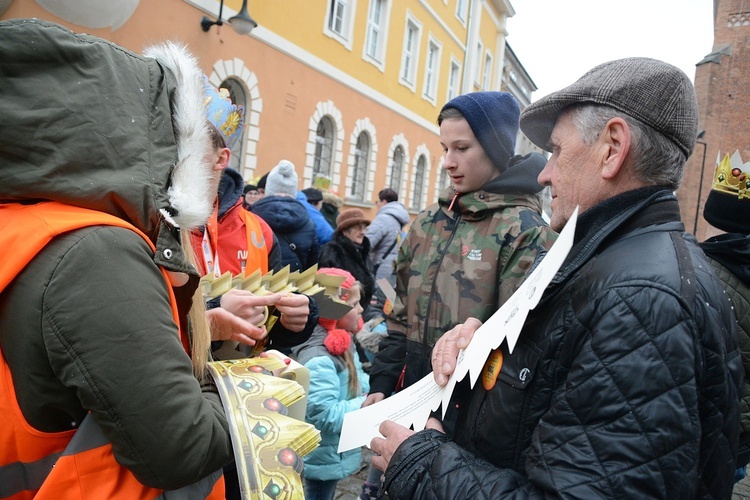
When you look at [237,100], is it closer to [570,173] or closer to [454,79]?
[570,173]

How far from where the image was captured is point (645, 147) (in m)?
1.06

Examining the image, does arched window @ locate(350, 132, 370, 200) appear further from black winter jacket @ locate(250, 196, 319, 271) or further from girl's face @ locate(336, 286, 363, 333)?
girl's face @ locate(336, 286, 363, 333)

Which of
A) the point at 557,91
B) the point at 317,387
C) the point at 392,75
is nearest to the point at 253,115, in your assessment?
the point at 392,75

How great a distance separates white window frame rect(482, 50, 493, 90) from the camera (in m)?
24.2

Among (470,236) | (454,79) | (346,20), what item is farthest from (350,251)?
(454,79)

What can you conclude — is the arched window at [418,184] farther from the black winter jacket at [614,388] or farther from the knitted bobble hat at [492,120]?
the black winter jacket at [614,388]

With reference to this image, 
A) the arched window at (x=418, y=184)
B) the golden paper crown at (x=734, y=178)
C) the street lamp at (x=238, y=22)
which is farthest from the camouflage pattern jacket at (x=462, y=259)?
the arched window at (x=418, y=184)

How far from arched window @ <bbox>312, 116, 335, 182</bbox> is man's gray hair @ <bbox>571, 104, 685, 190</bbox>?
11780 millimetres

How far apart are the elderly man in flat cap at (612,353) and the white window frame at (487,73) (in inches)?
969

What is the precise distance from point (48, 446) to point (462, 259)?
1.52 m

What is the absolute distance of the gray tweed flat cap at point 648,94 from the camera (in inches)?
41.2

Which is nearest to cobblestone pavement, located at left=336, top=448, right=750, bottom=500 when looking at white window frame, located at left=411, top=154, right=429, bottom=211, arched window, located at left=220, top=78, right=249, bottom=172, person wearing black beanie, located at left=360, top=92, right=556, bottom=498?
person wearing black beanie, located at left=360, top=92, right=556, bottom=498

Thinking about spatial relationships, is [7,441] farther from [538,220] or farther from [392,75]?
[392,75]

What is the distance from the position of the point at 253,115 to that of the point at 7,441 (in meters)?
9.48
